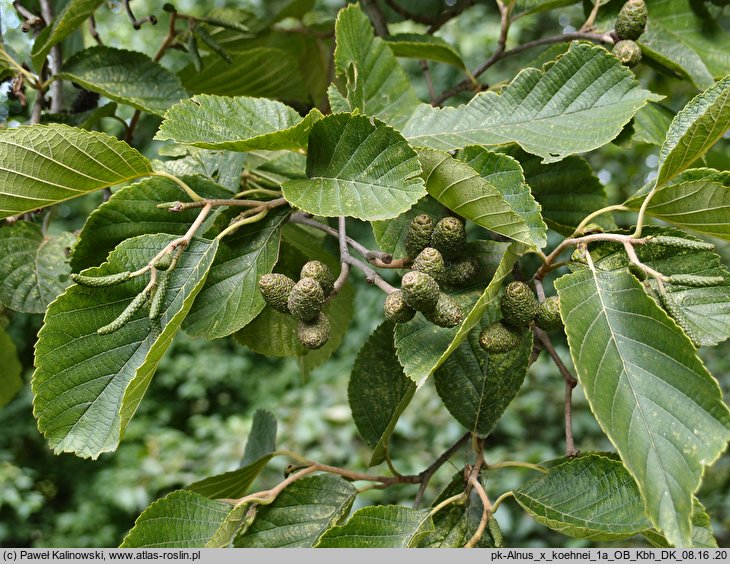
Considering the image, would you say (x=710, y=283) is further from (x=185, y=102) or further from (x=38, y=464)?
(x=38, y=464)

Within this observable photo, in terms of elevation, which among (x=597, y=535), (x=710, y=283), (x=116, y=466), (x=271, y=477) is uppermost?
(x=710, y=283)

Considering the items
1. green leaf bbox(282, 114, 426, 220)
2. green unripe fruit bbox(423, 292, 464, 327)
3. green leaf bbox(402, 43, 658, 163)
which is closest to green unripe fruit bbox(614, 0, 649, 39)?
green leaf bbox(402, 43, 658, 163)

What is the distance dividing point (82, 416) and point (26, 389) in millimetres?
4441

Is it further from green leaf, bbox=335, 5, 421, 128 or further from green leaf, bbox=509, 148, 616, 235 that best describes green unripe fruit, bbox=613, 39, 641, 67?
green leaf, bbox=335, 5, 421, 128

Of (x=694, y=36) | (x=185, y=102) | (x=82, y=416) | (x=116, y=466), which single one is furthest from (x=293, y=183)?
(x=116, y=466)

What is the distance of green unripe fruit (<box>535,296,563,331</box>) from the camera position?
0.97 m

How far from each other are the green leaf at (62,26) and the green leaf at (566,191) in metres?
0.91

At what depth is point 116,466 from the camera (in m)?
4.52

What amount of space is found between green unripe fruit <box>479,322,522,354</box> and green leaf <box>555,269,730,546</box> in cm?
11

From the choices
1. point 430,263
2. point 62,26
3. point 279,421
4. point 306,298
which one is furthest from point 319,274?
point 279,421

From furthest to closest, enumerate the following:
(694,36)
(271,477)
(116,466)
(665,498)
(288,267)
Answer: (116,466)
(271,477)
(694,36)
(288,267)
(665,498)

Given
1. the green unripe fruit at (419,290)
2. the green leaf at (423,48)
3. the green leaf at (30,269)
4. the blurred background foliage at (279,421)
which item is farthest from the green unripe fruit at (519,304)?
Result: the blurred background foliage at (279,421)

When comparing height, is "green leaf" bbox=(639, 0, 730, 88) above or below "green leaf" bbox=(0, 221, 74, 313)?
above

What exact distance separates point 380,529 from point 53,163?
718 mm
